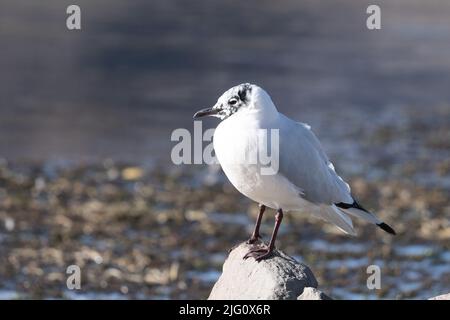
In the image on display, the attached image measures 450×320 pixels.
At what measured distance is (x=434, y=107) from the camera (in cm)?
1938

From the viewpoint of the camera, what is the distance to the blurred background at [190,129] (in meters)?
11.2

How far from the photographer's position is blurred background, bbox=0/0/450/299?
1119 cm

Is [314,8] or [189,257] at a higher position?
[314,8]

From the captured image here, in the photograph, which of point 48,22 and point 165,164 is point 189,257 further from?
point 48,22

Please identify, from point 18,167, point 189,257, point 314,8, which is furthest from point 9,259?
point 314,8

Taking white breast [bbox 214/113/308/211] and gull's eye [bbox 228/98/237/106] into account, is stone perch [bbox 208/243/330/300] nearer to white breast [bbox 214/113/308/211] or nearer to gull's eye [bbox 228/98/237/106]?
white breast [bbox 214/113/308/211]

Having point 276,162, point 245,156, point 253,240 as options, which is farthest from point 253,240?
point 245,156

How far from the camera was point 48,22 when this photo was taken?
82.5 feet

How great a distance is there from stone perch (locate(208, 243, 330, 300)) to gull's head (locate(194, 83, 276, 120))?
96 centimetres

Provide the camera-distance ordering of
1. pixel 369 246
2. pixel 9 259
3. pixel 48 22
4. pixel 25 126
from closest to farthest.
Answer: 1. pixel 9 259
2. pixel 369 246
3. pixel 25 126
4. pixel 48 22

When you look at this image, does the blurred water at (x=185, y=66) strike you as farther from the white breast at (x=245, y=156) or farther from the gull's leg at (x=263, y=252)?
the white breast at (x=245, y=156)
